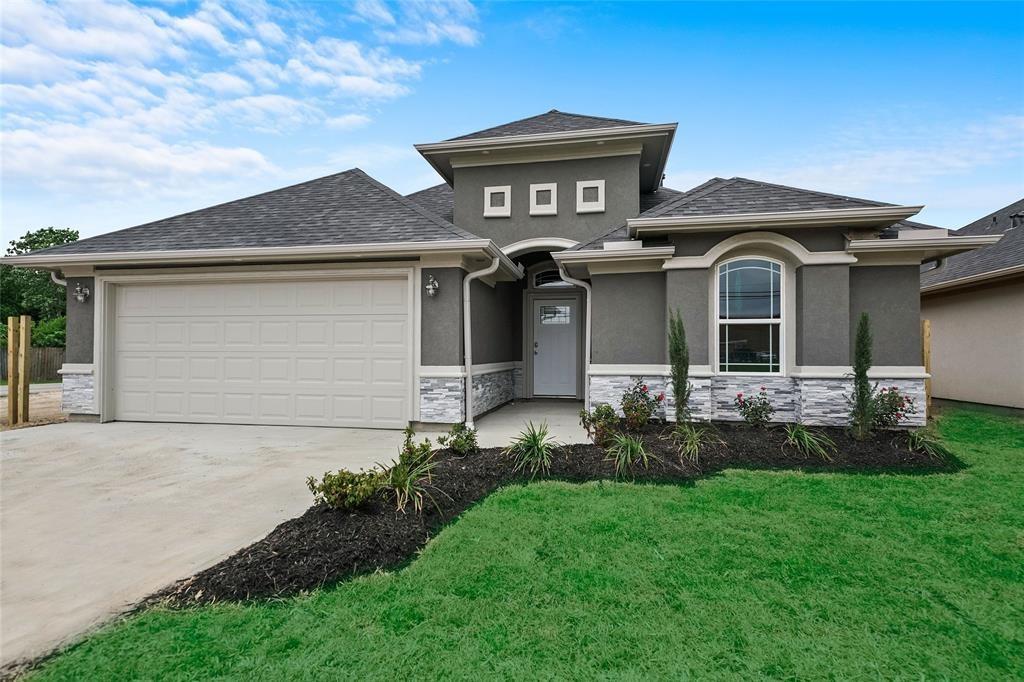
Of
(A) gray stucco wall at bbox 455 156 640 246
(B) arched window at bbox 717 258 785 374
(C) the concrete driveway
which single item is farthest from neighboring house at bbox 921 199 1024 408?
(C) the concrete driveway

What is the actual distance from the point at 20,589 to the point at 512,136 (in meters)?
9.68

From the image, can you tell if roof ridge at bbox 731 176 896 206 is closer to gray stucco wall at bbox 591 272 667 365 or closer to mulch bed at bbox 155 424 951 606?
gray stucco wall at bbox 591 272 667 365

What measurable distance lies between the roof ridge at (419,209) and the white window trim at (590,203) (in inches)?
111

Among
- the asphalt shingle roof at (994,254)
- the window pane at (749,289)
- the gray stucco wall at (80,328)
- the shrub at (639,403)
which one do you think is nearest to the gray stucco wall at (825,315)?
the window pane at (749,289)

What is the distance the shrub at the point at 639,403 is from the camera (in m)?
6.80

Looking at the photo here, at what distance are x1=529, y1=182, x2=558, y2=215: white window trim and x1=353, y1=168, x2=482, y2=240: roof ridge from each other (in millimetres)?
2081

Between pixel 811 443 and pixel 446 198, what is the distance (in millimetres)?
9784

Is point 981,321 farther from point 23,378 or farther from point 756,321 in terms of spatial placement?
point 23,378

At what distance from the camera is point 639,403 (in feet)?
23.7

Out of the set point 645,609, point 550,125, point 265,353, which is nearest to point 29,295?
point 265,353

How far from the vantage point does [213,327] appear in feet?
27.2

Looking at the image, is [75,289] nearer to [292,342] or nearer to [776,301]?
[292,342]

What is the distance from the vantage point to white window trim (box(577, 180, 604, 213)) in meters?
10.0


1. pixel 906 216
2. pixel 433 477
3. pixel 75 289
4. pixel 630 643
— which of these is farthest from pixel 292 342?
pixel 906 216
